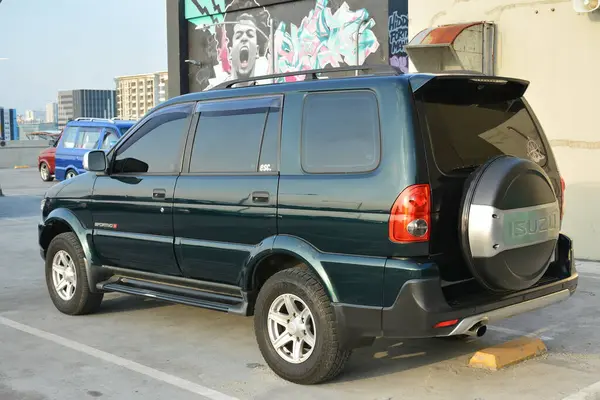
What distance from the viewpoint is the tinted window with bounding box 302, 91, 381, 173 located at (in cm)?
483

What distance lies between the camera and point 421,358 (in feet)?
19.0

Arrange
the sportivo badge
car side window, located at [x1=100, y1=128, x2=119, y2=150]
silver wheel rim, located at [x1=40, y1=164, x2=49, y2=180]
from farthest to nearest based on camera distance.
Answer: silver wheel rim, located at [x1=40, y1=164, x2=49, y2=180] < car side window, located at [x1=100, y1=128, x2=119, y2=150] < the sportivo badge

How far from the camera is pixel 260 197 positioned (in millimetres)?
5363

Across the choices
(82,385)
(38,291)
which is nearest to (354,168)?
(82,385)

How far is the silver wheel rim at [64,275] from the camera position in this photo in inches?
280

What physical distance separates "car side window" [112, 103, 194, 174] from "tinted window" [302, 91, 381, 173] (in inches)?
53.4

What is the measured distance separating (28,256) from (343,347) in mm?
7106

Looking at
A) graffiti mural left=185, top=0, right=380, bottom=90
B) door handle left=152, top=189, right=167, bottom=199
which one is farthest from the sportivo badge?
graffiti mural left=185, top=0, right=380, bottom=90

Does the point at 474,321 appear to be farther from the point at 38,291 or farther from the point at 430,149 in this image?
the point at 38,291

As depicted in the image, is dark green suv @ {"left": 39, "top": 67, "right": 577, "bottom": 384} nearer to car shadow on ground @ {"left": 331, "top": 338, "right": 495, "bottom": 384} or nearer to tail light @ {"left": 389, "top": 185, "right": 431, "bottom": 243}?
tail light @ {"left": 389, "top": 185, "right": 431, "bottom": 243}

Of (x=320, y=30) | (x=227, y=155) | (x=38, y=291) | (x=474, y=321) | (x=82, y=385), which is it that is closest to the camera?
(x=474, y=321)

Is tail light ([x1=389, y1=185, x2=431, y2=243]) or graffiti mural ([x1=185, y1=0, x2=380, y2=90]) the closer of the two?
tail light ([x1=389, y1=185, x2=431, y2=243])

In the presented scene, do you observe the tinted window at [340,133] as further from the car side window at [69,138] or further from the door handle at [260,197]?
the car side window at [69,138]

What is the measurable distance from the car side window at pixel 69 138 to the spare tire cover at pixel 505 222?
1717cm
